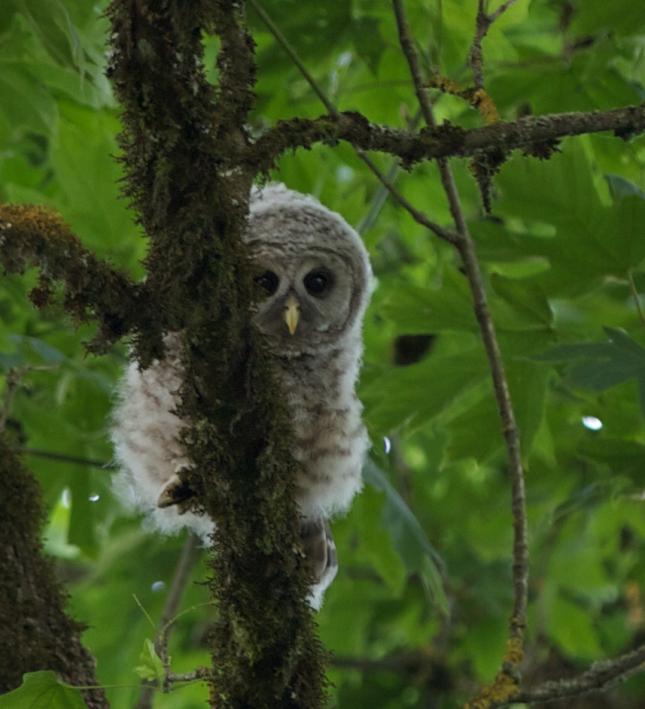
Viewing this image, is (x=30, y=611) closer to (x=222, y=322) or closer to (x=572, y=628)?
(x=222, y=322)

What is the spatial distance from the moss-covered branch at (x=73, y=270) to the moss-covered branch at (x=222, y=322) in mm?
49

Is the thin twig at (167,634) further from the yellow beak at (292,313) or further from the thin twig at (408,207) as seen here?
the thin twig at (408,207)

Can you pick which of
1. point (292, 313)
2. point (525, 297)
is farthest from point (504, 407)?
point (292, 313)

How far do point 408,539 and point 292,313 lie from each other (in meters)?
0.77

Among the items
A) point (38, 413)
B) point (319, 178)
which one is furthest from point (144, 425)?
point (319, 178)

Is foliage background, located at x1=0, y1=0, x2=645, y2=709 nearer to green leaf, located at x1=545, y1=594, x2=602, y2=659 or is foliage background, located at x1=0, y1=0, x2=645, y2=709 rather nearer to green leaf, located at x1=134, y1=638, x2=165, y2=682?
green leaf, located at x1=545, y1=594, x2=602, y2=659

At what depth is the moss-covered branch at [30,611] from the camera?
2.42 meters

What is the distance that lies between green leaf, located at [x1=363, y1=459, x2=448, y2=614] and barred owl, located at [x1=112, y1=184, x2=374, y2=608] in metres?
0.18

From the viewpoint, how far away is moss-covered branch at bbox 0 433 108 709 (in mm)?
2422

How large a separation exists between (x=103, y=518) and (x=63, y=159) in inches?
46.9

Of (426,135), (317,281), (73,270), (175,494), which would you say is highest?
(317,281)

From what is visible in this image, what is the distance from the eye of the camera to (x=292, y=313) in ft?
10.3

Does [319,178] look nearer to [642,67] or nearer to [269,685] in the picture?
[642,67]

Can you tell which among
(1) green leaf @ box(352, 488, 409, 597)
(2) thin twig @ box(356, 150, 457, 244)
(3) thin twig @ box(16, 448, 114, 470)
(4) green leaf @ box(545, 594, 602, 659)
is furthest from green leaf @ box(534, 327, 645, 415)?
(4) green leaf @ box(545, 594, 602, 659)
